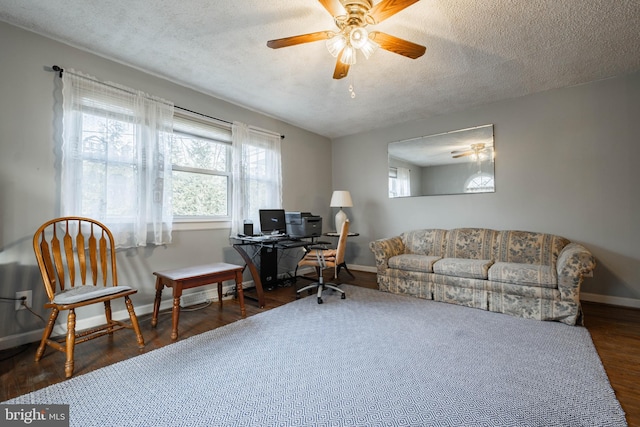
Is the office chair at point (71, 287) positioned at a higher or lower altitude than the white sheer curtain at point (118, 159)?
lower

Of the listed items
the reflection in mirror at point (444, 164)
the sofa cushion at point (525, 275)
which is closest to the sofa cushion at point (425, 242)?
the reflection in mirror at point (444, 164)

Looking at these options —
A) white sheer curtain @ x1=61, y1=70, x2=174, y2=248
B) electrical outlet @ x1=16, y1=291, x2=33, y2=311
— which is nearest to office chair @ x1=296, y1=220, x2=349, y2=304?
white sheer curtain @ x1=61, y1=70, x2=174, y2=248

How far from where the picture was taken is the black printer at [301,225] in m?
3.60

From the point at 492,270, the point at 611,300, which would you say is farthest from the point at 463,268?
the point at 611,300

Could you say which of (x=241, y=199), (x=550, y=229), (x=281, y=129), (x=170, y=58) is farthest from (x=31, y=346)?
(x=550, y=229)

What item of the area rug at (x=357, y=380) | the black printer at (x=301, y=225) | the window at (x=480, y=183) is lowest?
the area rug at (x=357, y=380)

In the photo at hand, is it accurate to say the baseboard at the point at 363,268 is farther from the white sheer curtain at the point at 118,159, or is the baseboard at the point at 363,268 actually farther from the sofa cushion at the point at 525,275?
the white sheer curtain at the point at 118,159

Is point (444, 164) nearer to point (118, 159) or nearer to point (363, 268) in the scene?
point (363, 268)

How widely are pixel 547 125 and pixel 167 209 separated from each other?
14.5 ft

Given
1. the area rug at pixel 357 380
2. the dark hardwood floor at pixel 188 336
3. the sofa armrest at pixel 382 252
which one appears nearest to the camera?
the area rug at pixel 357 380

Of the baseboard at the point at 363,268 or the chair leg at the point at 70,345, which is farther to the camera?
the baseboard at the point at 363,268

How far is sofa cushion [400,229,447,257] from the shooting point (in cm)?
370

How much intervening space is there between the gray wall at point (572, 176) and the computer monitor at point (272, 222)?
6.95 feet

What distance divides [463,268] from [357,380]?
6.27 feet
